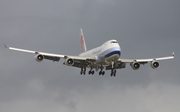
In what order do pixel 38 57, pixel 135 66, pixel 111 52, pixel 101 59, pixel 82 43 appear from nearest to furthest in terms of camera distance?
pixel 111 52 → pixel 38 57 → pixel 101 59 → pixel 135 66 → pixel 82 43

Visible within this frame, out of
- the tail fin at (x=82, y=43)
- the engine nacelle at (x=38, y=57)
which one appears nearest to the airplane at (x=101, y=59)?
the engine nacelle at (x=38, y=57)

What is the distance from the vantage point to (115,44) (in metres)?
118

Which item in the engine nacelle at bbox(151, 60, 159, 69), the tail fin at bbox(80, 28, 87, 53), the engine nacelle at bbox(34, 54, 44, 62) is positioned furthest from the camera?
the tail fin at bbox(80, 28, 87, 53)

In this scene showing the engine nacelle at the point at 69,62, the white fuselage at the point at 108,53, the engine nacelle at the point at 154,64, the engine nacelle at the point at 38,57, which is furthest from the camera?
the engine nacelle at the point at 154,64

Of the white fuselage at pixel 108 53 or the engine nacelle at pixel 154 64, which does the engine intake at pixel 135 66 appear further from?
the white fuselage at pixel 108 53

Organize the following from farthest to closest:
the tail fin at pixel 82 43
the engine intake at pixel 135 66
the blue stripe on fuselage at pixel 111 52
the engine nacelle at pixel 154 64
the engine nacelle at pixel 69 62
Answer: the tail fin at pixel 82 43 < the engine nacelle at pixel 154 64 < the engine intake at pixel 135 66 < the engine nacelle at pixel 69 62 < the blue stripe on fuselage at pixel 111 52

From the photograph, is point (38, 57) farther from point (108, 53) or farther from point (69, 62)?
point (108, 53)

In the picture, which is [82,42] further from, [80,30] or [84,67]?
[84,67]

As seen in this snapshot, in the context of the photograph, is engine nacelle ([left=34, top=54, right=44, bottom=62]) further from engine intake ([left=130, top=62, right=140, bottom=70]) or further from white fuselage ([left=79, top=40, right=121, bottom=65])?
engine intake ([left=130, top=62, right=140, bottom=70])

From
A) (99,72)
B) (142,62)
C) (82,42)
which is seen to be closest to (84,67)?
(99,72)

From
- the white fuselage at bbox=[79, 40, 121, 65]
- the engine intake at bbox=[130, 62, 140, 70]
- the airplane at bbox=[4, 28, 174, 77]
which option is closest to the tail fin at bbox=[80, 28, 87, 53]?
the airplane at bbox=[4, 28, 174, 77]

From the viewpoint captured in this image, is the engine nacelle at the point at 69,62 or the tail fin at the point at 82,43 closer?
the engine nacelle at the point at 69,62

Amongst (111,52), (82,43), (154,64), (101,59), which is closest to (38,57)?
(101,59)

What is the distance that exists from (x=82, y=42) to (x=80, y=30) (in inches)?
286
